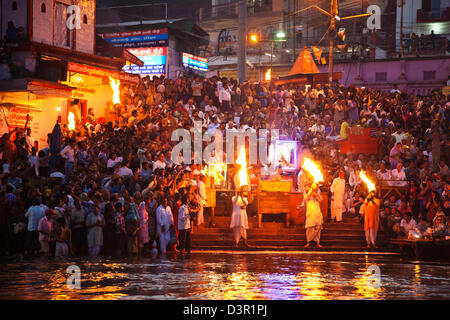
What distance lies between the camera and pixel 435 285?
1289 cm

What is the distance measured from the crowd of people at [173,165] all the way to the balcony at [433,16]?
671 inches

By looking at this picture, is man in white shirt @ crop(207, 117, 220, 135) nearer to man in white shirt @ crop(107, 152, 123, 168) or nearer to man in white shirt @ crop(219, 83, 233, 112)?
man in white shirt @ crop(219, 83, 233, 112)

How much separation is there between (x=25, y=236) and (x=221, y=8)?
42.9 meters

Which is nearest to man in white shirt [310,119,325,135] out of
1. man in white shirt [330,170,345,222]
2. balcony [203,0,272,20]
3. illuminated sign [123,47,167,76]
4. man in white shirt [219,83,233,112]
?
man in white shirt [219,83,233,112]

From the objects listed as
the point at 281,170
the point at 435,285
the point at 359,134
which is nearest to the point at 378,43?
the point at 359,134

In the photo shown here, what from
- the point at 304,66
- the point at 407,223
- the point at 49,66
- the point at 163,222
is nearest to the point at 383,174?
the point at 407,223

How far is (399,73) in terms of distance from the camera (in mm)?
39531

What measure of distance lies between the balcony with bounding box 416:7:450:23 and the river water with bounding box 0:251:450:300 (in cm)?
3122

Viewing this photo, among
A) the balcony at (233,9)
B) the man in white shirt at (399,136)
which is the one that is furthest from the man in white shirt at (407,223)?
the balcony at (233,9)

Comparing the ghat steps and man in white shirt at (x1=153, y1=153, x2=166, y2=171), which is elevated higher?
man in white shirt at (x1=153, y1=153, x2=166, y2=171)

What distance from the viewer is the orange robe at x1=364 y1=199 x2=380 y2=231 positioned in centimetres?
1917

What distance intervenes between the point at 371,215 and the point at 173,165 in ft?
20.9

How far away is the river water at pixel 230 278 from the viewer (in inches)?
441

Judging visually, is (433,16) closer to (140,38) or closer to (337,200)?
(140,38)
